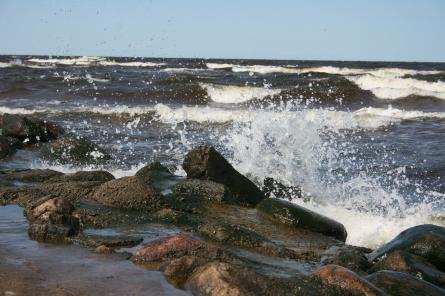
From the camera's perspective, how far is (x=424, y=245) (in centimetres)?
439

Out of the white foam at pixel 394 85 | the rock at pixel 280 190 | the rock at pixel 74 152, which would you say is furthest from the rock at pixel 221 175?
the white foam at pixel 394 85

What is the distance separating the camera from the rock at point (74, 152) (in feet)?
29.3

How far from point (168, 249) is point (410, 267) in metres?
1.68

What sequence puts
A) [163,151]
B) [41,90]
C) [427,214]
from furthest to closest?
1. [41,90]
2. [163,151]
3. [427,214]

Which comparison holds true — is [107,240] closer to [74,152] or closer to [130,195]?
[130,195]

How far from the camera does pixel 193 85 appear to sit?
79.9ft

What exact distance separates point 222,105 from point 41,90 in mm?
7334

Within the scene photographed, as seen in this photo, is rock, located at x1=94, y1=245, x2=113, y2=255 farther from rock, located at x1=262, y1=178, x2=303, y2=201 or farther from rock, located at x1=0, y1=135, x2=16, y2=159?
rock, located at x1=0, y1=135, x2=16, y2=159

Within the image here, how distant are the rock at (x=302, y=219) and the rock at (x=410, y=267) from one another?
1120 mm

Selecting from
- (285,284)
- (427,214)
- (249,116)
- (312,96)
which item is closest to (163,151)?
(427,214)

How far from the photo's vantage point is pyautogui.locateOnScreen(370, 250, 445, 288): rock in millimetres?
3855

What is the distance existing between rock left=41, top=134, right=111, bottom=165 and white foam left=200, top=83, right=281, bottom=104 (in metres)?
13.4

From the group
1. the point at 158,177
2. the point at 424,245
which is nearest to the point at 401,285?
the point at 424,245

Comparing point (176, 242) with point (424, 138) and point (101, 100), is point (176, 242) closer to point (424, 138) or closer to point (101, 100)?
point (424, 138)
